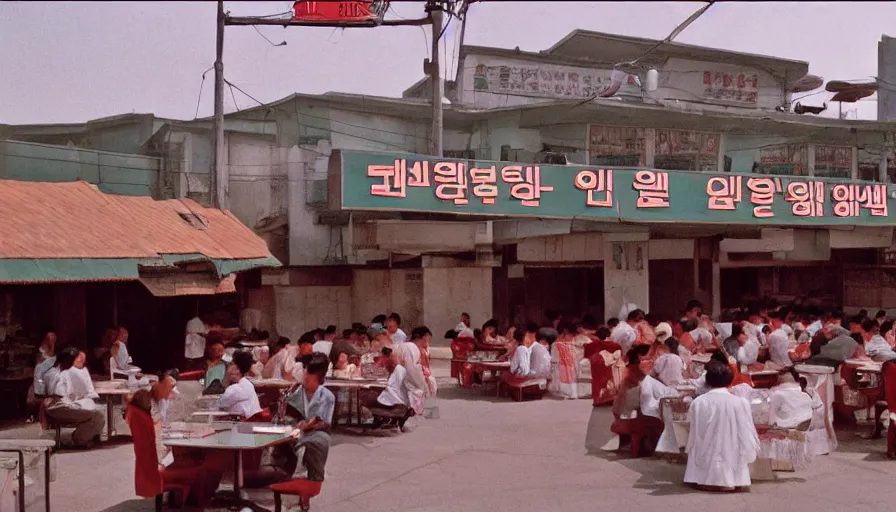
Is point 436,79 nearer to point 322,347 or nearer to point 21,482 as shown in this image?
point 322,347

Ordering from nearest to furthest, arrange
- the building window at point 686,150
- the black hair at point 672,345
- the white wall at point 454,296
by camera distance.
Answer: the black hair at point 672,345 → the white wall at point 454,296 → the building window at point 686,150

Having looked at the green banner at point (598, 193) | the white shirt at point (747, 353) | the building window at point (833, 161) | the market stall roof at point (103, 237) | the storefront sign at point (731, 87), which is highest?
the storefront sign at point (731, 87)

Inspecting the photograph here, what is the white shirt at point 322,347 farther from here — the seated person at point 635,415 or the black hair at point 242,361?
the seated person at point 635,415

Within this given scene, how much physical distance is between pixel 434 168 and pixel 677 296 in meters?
12.0

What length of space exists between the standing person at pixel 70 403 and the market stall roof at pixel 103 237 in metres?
1.32

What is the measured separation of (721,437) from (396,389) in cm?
532

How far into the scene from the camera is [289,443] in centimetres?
926

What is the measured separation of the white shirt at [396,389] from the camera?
45.2 ft

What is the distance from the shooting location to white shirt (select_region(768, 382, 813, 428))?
36.3 ft

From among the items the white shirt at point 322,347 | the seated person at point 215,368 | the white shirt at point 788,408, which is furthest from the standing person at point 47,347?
the white shirt at point 788,408

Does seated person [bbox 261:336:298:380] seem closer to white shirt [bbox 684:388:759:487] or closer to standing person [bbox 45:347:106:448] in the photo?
standing person [bbox 45:347:106:448]

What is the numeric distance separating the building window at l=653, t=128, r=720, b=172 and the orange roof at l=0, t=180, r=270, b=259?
13.4 meters

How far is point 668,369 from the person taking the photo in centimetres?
1318

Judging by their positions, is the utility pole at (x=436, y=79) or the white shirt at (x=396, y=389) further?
the utility pole at (x=436, y=79)
